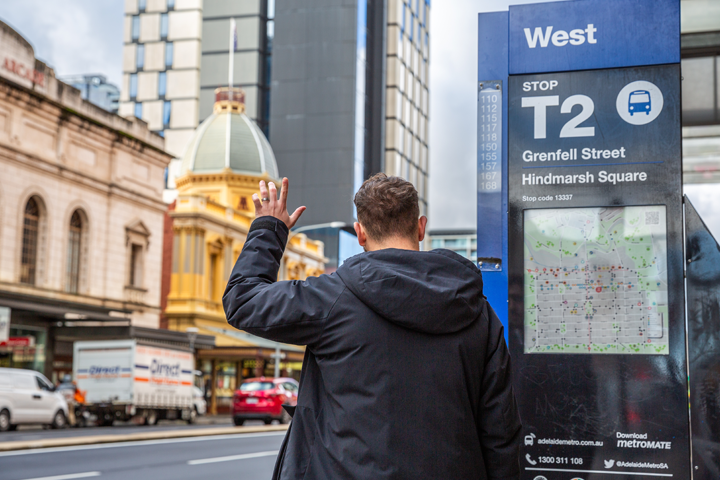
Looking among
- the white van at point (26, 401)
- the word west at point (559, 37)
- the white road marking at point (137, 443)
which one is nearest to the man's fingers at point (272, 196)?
the word west at point (559, 37)

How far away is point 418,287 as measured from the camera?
2.75 meters

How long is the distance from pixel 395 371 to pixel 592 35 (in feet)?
7.73

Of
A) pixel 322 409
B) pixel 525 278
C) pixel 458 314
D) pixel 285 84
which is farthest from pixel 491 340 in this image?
pixel 285 84

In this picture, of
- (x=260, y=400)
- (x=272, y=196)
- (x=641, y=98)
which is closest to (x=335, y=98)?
(x=260, y=400)

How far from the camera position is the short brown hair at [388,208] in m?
2.92

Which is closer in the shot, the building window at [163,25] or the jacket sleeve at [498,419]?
the jacket sleeve at [498,419]

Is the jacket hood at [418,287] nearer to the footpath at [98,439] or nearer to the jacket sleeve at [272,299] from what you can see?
the jacket sleeve at [272,299]

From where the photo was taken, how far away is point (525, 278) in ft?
14.0

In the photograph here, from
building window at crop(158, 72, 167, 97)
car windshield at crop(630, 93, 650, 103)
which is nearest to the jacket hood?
car windshield at crop(630, 93, 650, 103)

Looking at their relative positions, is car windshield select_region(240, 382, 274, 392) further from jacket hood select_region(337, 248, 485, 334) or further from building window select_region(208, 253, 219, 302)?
jacket hood select_region(337, 248, 485, 334)

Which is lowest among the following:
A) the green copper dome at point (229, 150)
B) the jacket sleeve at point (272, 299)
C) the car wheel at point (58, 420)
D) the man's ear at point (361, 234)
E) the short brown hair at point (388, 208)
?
the car wheel at point (58, 420)

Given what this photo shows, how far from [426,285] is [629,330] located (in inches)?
67.0

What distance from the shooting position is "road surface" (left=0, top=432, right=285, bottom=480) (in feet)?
41.3

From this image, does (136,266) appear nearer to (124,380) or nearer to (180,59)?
(124,380)
